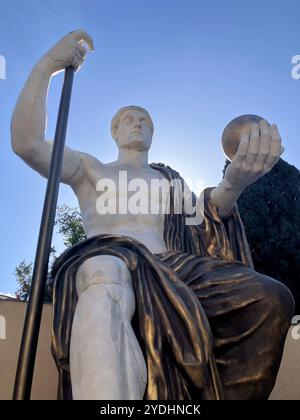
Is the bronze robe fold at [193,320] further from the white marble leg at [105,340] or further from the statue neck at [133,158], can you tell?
the statue neck at [133,158]

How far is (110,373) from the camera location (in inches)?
72.1

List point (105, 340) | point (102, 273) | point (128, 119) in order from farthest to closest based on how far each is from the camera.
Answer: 1. point (128, 119)
2. point (102, 273)
3. point (105, 340)

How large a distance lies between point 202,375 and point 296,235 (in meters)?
11.0

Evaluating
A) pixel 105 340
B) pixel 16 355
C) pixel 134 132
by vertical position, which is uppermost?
pixel 134 132

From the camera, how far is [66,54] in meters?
2.97

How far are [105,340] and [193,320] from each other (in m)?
0.47

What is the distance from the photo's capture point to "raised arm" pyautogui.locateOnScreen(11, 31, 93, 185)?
9.77 ft

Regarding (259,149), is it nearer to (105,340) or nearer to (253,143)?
(253,143)

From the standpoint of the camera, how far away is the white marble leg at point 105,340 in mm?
1833

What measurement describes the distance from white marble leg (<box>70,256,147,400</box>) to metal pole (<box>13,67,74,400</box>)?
0.58ft

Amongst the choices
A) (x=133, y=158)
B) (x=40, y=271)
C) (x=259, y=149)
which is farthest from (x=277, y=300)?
(x=133, y=158)

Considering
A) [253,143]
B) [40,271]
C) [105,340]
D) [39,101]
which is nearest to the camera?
[105,340]
